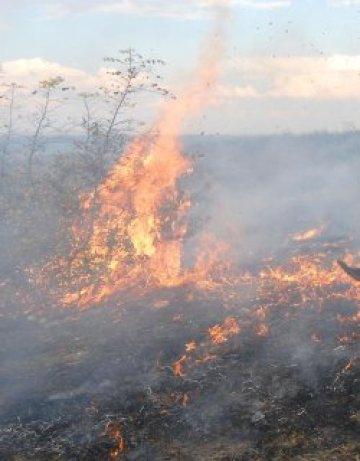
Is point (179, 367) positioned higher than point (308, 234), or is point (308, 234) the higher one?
point (308, 234)

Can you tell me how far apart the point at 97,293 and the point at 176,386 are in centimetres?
781

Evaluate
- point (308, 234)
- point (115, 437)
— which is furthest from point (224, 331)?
point (308, 234)

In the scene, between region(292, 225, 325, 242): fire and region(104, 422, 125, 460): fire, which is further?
region(292, 225, 325, 242): fire

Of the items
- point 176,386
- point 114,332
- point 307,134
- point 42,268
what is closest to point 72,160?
point 42,268

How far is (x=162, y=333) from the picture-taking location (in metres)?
15.2

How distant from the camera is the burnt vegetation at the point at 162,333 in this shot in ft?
32.5

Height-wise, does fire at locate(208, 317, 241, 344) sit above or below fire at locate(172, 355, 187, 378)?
above

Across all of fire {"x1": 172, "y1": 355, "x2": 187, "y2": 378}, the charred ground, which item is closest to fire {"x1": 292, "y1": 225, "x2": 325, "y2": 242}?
the charred ground

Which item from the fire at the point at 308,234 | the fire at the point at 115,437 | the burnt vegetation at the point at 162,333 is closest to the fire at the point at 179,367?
the burnt vegetation at the point at 162,333

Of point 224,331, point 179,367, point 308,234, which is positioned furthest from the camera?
point 308,234

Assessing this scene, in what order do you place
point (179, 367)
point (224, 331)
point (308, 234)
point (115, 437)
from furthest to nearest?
point (308, 234), point (224, 331), point (179, 367), point (115, 437)

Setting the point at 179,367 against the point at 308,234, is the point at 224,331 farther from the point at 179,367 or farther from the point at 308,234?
the point at 308,234

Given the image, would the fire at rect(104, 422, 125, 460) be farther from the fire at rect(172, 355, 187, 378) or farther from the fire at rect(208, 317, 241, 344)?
the fire at rect(208, 317, 241, 344)

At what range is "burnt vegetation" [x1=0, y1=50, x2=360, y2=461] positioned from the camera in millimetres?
9898
